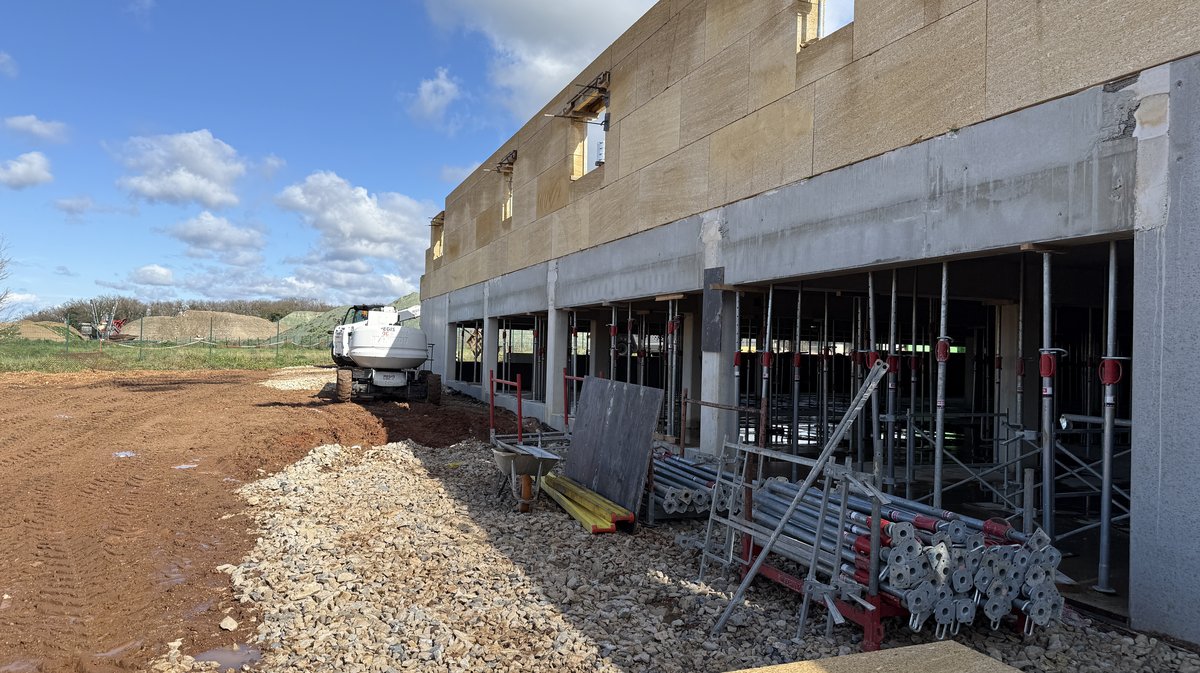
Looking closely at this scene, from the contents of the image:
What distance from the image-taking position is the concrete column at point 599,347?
1803 cm

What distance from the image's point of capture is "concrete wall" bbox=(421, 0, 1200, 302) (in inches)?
215

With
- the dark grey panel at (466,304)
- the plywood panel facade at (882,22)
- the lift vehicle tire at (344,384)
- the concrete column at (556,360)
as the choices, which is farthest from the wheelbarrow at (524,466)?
the dark grey panel at (466,304)

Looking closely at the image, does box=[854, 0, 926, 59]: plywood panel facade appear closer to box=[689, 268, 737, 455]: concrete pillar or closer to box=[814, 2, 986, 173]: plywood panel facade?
box=[814, 2, 986, 173]: plywood panel facade

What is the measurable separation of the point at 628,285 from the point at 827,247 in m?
4.87

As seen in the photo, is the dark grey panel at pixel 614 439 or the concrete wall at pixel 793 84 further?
the dark grey panel at pixel 614 439

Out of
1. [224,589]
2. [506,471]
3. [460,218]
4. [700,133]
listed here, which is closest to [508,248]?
[460,218]

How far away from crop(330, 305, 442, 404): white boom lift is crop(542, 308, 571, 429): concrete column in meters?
4.59

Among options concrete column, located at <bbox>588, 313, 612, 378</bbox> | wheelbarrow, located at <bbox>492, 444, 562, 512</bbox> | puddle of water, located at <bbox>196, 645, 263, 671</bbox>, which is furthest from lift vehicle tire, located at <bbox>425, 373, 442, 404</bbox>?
puddle of water, located at <bbox>196, 645, 263, 671</bbox>

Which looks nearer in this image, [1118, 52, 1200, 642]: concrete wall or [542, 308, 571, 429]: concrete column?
[1118, 52, 1200, 642]: concrete wall

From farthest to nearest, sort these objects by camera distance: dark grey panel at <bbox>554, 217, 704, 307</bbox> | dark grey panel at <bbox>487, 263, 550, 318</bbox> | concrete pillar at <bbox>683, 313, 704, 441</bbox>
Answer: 1. dark grey panel at <bbox>487, 263, 550, 318</bbox>
2. concrete pillar at <bbox>683, 313, 704, 441</bbox>
3. dark grey panel at <bbox>554, 217, 704, 307</bbox>

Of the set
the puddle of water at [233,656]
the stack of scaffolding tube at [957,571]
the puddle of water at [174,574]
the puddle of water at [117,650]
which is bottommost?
the puddle of water at [117,650]

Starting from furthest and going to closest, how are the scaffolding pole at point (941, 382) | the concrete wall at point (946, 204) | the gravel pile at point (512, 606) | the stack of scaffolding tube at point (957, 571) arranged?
the scaffolding pole at point (941, 382), the concrete wall at point (946, 204), the gravel pile at point (512, 606), the stack of scaffolding tube at point (957, 571)

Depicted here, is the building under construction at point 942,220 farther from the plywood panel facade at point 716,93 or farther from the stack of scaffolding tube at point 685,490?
the stack of scaffolding tube at point 685,490

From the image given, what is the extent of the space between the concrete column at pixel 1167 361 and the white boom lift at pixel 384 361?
15798 millimetres
